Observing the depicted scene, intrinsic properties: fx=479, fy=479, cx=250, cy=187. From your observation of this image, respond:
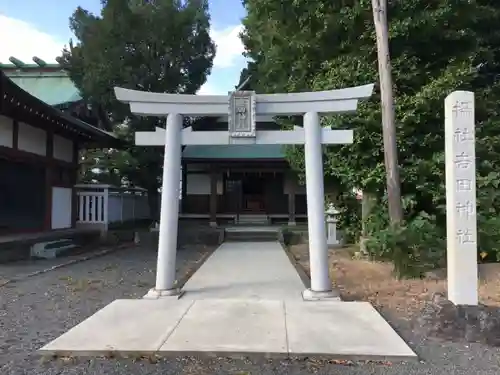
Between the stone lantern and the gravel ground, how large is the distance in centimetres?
657

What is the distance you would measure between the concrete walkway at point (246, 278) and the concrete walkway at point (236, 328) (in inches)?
1.2

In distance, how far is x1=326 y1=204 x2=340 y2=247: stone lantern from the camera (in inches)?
528

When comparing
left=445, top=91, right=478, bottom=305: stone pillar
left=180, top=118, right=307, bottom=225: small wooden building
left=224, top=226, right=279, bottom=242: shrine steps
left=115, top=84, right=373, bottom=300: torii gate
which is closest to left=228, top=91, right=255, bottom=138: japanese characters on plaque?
left=115, top=84, right=373, bottom=300: torii gate

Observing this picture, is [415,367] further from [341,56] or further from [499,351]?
[341,56]

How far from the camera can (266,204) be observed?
2077 centimetres

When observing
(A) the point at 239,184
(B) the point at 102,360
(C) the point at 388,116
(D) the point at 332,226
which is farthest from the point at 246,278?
(A) the point at 239,184

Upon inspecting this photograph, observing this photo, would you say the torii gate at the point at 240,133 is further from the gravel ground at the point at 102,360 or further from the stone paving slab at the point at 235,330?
the gravel ground at the point at 102,360

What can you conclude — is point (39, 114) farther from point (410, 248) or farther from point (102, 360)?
point (410, 248)

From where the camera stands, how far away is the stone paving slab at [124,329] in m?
4.35

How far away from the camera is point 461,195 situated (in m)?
5.80

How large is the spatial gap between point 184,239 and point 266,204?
617 cm

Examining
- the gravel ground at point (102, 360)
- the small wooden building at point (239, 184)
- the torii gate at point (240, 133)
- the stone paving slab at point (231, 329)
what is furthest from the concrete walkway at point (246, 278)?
the small wooden building at point (239, 184)

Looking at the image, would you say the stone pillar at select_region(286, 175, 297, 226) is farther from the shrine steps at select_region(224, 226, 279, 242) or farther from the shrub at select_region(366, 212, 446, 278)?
the shrub at select_region(366, 212, 446, 278)

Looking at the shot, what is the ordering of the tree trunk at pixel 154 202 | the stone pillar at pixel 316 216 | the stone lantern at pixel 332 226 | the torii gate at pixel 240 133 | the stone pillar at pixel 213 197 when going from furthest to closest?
the stone pillar at pixel 213 197 < the tree trunk at pixel 154 202 < the stone lantern at pixel 332 226 < the torii gate at pixel 240 133 < the stone pillar at pixel 316 216
